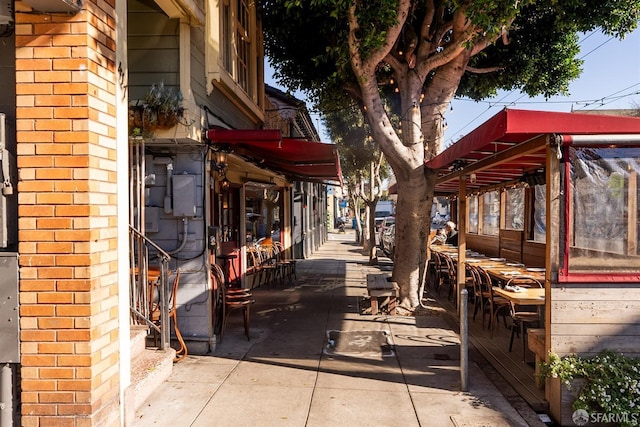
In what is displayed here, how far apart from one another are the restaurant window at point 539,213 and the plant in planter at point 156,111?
744 centimetres

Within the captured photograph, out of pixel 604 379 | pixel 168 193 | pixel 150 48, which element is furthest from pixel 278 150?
pixel 604 379

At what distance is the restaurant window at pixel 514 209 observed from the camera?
36.0ft

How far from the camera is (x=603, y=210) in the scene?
13.9 feet

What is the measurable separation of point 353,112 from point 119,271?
43.8ft

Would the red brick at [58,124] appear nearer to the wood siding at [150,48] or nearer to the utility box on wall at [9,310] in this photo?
the utility box on wall at [9,310]


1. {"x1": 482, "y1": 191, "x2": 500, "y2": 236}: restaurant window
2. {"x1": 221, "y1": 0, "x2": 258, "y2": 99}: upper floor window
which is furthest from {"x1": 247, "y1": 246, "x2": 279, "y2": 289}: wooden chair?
{"x1": 482, "y1": 191, "x2": 500, "y2": 236}: restaurant window

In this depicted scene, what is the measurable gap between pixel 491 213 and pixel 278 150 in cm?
901

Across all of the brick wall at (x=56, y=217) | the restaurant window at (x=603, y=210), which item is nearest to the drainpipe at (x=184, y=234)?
the brick wall at (x=56, y=217)

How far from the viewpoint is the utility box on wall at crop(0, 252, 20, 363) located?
306 centimetres

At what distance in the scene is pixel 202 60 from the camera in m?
6.28

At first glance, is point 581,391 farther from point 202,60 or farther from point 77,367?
point 202,60

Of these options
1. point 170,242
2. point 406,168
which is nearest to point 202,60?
point 170,242

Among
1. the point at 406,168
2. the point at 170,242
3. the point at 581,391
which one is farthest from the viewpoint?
the point at 406,168

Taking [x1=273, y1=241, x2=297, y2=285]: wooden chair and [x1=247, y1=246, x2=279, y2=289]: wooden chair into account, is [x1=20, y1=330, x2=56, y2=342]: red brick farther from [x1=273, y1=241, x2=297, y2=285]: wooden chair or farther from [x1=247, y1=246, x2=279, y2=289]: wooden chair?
[x1=273, y1=241, x2=297, y2=285]: wooden chair
